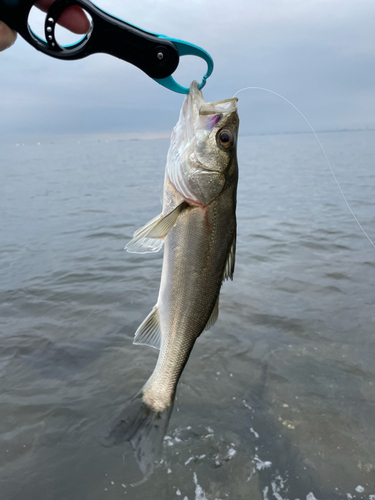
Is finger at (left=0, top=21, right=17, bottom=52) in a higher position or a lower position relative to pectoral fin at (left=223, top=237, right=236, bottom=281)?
higher

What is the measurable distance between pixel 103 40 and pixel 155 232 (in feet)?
3.78

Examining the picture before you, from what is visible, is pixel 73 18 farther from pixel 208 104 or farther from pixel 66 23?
pixel 208 104

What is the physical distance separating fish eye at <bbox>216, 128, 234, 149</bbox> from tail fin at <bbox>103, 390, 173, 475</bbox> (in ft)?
6.31

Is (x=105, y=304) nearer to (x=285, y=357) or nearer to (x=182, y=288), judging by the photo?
(x=285, y=357)

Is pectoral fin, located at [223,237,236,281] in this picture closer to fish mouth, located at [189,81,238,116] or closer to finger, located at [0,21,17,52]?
fish mouth, located at [189,81,238,116]

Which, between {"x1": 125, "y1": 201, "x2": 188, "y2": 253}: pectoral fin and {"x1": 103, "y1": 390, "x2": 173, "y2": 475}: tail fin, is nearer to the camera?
{"x1": 125, "y1": 201, "x2": 188, "y2": 253}: pectoral fin

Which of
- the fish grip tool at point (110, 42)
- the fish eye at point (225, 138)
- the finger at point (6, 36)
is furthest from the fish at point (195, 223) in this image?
the finger at point (6, 36)

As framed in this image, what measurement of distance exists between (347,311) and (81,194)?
1553 cm

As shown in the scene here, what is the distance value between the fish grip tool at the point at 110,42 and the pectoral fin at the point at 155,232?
0.82m

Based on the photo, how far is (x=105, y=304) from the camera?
672 centimetres

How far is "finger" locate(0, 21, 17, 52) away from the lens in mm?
1913

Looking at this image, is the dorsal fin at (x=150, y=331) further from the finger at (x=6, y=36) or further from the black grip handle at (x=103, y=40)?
the finger at (x=6, y=36)

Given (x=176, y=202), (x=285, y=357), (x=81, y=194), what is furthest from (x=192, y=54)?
(x=81, y=194)

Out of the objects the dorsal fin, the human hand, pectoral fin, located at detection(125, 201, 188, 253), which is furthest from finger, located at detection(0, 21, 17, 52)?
the dorsal fin
